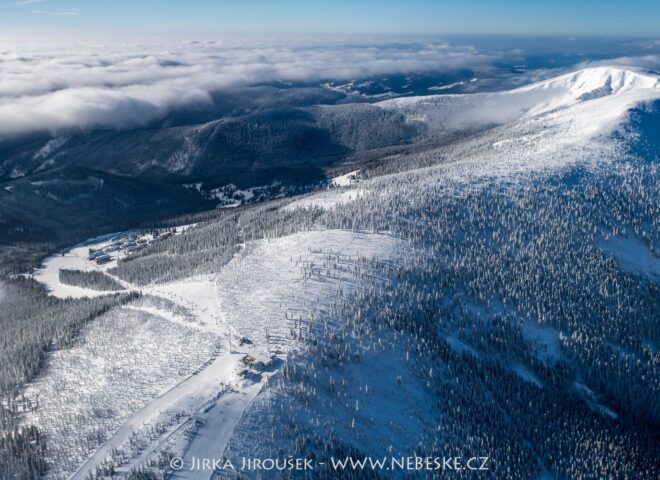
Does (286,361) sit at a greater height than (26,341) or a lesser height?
greater

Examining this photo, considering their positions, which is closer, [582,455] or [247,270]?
[582,455]

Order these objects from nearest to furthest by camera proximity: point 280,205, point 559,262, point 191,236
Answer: point 559,262
point 191,236
point 280,205

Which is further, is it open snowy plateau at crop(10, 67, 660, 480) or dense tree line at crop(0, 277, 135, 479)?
open snowy plateau at crop(10, 67, 660, 480)

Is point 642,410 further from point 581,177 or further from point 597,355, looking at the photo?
point 581,177

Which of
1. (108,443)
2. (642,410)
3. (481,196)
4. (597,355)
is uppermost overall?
(481,196)

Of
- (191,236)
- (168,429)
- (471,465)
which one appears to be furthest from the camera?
(191,236)

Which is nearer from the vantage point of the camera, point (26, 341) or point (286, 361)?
point (286, 361)

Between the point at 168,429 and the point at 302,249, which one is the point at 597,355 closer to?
→ the point at 302,249

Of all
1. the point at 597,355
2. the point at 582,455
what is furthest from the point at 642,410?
the point at 582,455

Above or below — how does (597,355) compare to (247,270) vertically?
below

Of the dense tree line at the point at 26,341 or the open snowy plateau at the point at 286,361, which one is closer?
the dense tree line at the point at 26,341

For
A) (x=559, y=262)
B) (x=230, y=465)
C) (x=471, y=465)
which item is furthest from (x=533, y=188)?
(x=230, y=465)
